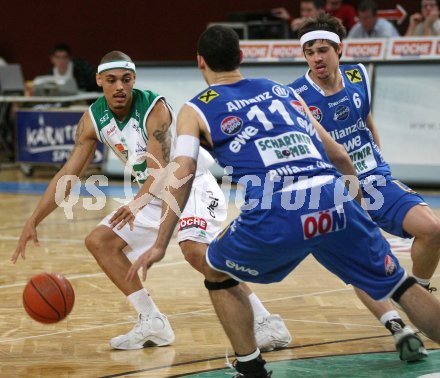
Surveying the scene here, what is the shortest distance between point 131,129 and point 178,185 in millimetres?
1964

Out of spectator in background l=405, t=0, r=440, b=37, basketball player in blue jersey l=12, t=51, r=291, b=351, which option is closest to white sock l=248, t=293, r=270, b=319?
basketball player in blue jersey l=12, t=51, r=291, b=351

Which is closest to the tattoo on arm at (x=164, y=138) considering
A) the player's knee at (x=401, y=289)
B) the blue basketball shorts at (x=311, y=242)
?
the blue basketball shorts at (x=311, y=242)

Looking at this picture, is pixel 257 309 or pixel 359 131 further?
pixel 359 131

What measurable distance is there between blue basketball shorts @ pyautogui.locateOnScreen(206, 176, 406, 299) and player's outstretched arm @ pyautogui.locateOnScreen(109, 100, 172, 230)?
48.7 inches

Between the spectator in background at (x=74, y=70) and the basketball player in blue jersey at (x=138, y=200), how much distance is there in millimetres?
10645

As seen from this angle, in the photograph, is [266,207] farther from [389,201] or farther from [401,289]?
[389,201]

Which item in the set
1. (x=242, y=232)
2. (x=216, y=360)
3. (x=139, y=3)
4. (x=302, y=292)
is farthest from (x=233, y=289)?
(x=139, y=3)

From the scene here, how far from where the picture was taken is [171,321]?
7457 mm

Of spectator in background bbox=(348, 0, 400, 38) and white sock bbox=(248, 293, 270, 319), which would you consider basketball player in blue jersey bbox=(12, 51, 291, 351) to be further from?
spectator in background bbox=(348, 0, 400, 38)

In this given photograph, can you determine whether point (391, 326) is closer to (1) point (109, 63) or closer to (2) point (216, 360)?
(2) point (216, 360)

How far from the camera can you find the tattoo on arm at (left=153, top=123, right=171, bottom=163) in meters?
6.91

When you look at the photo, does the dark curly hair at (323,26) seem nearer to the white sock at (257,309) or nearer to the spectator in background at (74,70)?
the white sock at (257,309)

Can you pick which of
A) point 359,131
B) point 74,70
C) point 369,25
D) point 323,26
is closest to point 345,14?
point 369,25

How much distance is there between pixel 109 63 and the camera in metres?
7.09
